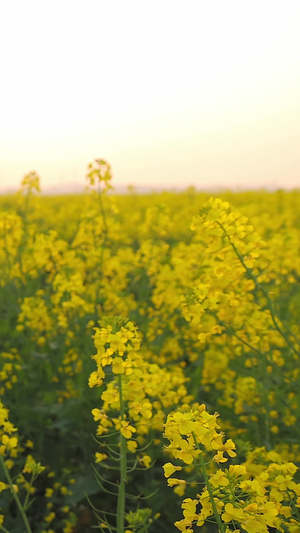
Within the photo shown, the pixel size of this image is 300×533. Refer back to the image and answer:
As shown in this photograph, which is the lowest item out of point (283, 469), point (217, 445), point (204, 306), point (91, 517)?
point (91, 517)

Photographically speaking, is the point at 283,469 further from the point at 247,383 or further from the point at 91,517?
the point at 91,517

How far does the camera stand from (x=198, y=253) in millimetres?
4027

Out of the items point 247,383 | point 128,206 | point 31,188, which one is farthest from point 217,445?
point 128,206

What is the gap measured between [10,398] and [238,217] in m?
2.06

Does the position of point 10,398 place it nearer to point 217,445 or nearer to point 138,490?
point 138,490

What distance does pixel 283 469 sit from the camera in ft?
6.19

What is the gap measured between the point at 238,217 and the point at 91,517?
6.68 feet

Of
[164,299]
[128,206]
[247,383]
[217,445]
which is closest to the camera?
[217,445]

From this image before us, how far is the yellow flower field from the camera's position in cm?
196

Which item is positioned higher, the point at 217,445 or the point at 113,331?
the point at 113,331

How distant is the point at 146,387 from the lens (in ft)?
6.97

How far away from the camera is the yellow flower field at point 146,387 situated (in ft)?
6.44

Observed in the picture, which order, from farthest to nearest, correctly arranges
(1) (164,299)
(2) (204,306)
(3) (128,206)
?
1. (3) (128,206)
2. (1) (164,299)
3. (2) (204,306)

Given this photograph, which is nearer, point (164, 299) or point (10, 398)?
point (10, 398)
